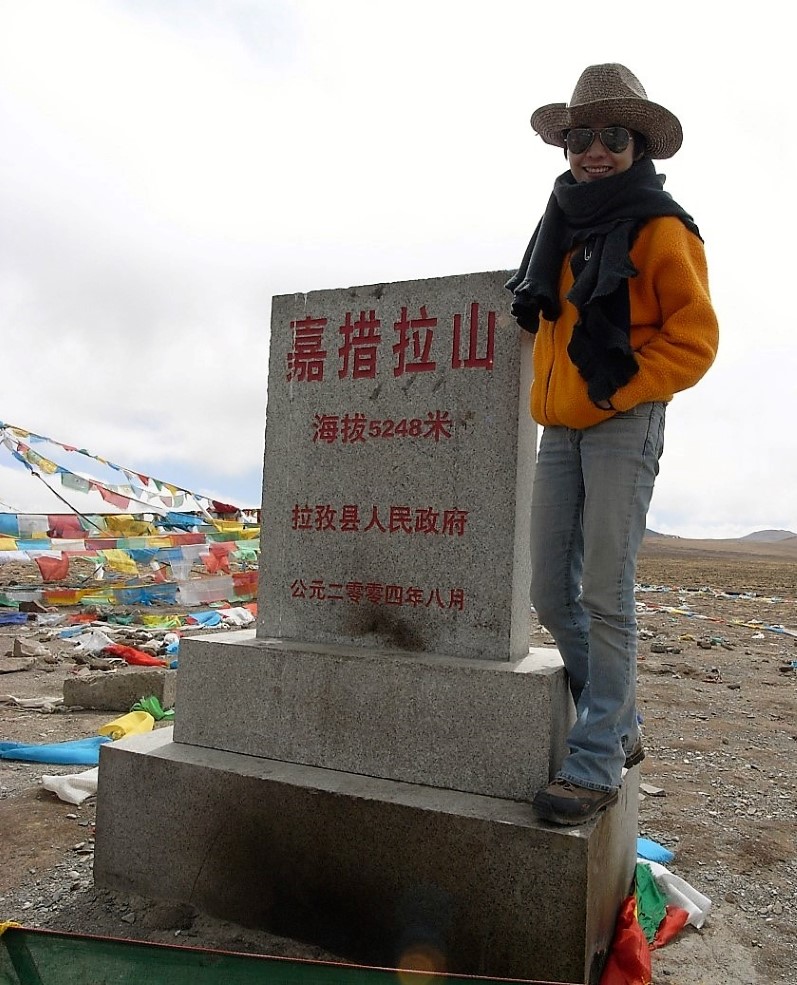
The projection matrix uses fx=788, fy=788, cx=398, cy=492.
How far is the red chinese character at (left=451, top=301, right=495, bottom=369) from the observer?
2.82 metres

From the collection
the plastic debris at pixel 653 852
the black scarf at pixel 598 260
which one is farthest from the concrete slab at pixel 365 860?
the black scarf at pixel 598 260

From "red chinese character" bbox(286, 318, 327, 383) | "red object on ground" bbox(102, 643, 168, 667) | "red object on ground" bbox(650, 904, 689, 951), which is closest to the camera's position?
"red object on ground" bbox(650, 904, 689, 951)

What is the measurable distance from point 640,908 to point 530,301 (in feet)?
7.18

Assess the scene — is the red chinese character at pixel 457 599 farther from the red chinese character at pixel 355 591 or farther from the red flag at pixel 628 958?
the red flag at pixel 628 958

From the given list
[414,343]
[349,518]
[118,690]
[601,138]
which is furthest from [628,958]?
[118,690]

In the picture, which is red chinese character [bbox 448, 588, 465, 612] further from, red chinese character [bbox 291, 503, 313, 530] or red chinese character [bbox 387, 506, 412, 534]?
red chinese character [bbox 291, 503, 313, 530]

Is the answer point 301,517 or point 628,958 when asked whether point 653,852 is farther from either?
point 301,517

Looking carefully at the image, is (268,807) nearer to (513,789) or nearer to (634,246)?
(513,789)

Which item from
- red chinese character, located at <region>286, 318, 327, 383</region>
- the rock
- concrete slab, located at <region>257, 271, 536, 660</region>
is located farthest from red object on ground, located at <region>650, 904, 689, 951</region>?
the rock

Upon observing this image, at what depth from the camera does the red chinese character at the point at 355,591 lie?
116 inches

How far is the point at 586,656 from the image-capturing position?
2.67 metres

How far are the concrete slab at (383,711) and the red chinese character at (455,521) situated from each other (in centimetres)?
45

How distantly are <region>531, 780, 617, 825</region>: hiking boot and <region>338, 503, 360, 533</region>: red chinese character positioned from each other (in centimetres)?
116

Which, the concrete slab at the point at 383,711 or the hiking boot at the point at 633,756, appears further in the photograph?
the hiking boot at the point at 633,756
